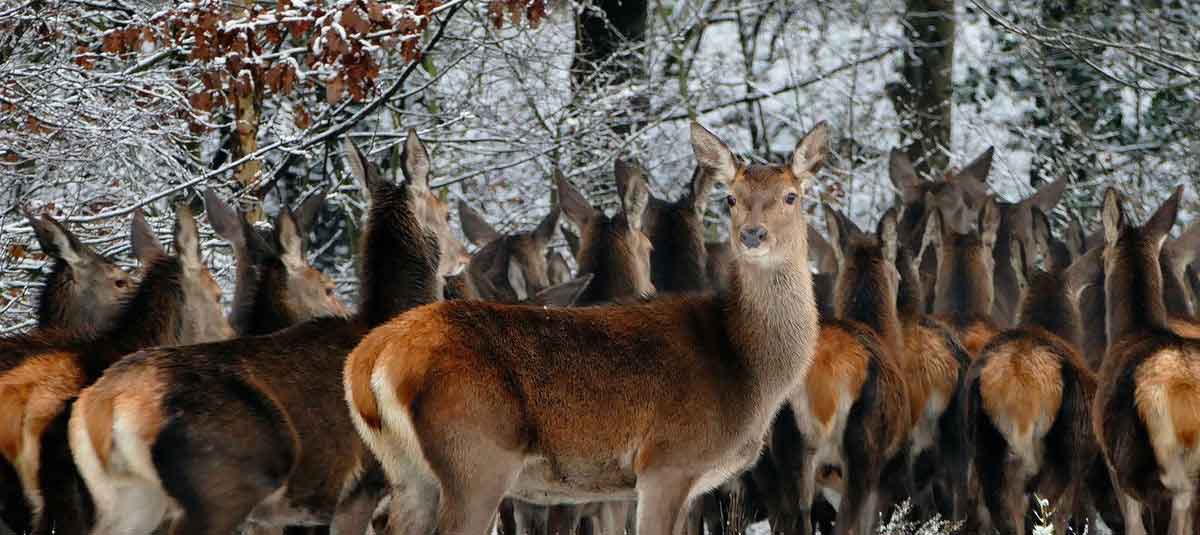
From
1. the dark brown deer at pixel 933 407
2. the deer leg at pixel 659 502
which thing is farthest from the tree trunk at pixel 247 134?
the deer leg at pixel 659 502

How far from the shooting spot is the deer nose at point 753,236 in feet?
25.5

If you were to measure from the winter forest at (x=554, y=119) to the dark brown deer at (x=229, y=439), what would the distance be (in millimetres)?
391

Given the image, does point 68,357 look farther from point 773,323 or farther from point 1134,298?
point 1134,298

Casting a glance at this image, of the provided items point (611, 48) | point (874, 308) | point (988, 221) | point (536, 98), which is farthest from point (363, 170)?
point (611, 48)

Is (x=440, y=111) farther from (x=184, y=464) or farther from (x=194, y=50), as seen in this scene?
(x=184, y=464)

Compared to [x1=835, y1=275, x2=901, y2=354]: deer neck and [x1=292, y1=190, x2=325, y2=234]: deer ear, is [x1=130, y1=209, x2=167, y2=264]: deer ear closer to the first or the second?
[x1=292, y1=190, x2=325, y2=234]: deer ear

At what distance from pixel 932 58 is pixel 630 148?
17.4 feet

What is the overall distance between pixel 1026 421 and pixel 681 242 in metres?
2.59

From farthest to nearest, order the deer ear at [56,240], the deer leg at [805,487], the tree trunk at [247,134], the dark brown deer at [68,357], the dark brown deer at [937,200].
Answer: the dark brown deer at [937,200] < the tree trunk at [247,134] < the deer leg at [805,487] < the deer ear at [56,240] < the dark brown deer at [68,357]

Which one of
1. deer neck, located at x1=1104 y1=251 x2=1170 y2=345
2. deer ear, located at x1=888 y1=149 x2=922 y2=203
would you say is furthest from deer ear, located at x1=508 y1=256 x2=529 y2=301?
deer neck, located at x1=1104 y1=251 x2=1170 y2=345

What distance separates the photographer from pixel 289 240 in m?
9.31

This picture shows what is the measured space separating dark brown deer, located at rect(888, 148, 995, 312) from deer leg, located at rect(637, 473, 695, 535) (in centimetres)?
592

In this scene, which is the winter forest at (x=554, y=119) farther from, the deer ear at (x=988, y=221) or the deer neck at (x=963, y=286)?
the deer neck at (x=963, y=286)

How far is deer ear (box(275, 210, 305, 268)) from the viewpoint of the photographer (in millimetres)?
9273
